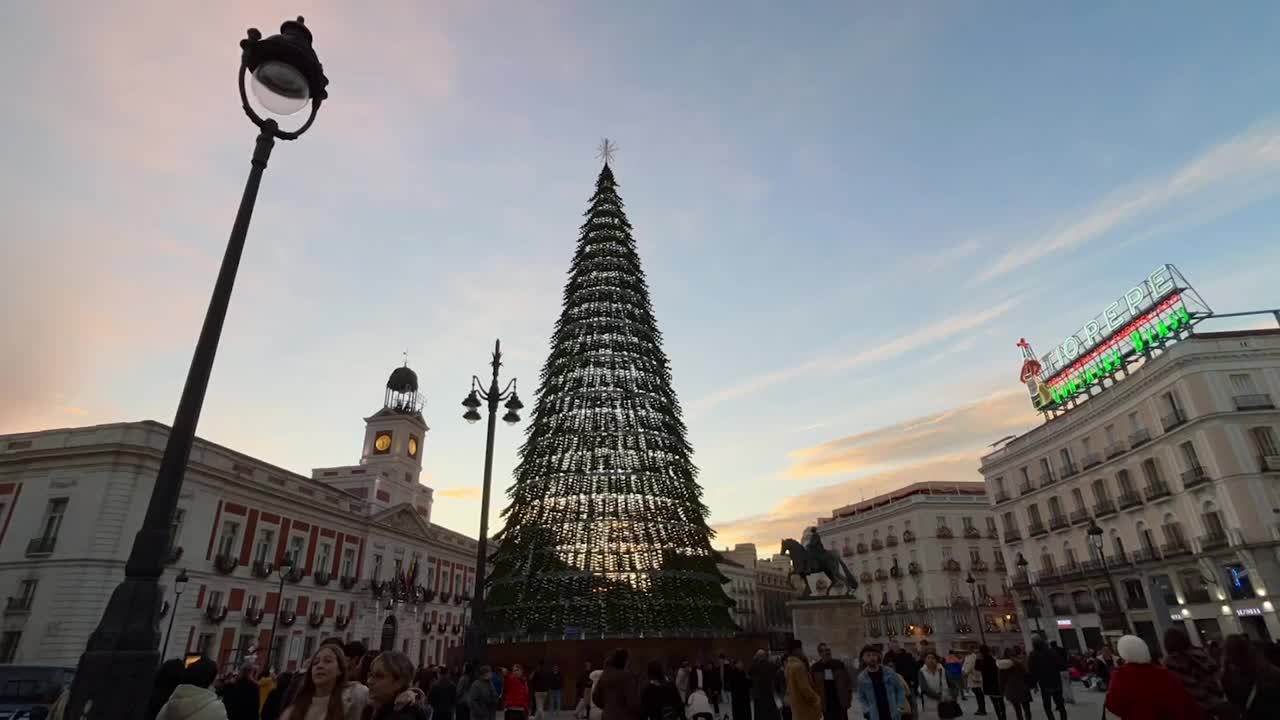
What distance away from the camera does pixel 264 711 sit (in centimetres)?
980

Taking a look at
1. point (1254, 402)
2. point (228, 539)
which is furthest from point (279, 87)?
point (1254, 402)

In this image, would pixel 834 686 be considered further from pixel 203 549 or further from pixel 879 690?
pixel 203 549

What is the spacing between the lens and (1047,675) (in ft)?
40.9

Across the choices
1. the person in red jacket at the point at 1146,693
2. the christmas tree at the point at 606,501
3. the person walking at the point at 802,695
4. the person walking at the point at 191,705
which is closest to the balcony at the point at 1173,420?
the christmas tree at the point at 606,501

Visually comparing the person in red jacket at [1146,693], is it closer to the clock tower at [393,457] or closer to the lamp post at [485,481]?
the lamp post at [485,481]

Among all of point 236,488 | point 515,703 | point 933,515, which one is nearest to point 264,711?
point 515,703

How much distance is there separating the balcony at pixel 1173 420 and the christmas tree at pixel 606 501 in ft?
94.7

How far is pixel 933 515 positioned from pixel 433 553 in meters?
49.6

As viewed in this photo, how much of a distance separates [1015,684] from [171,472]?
14215 mm

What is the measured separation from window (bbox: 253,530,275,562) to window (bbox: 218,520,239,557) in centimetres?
155

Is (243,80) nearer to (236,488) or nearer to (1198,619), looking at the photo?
(236,488)

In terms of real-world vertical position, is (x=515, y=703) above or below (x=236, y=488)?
below

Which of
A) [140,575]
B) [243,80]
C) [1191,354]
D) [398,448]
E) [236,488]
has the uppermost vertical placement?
[398,448]

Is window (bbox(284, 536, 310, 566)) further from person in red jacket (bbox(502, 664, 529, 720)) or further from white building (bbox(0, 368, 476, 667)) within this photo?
person in red jacket (bbox(502, 664, 529, 720))
